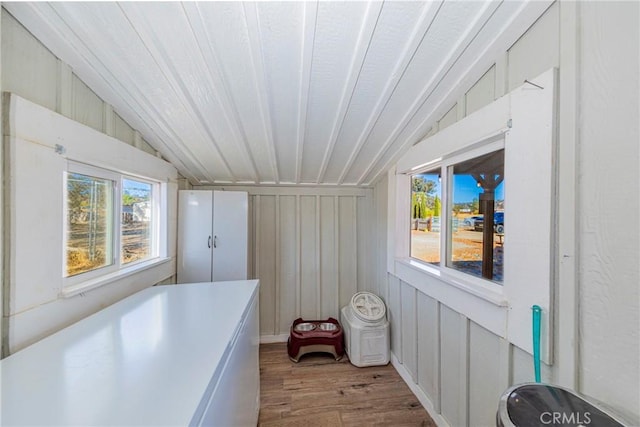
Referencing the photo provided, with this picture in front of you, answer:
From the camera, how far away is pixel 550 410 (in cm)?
78

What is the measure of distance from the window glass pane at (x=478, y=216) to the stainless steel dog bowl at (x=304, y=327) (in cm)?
175

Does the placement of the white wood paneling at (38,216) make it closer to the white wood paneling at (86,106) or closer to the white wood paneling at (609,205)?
the white wood paneling at (86,106)

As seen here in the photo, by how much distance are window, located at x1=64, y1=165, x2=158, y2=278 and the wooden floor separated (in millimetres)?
1627

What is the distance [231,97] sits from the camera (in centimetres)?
149

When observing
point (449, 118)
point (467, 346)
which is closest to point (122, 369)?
point (467, 346)

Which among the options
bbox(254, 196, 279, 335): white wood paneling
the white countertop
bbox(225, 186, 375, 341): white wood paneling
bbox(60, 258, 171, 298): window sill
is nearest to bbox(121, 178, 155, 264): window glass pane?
bbox(60, 258, 171, 298): window sill

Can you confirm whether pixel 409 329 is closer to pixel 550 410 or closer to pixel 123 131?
pixel 550 410

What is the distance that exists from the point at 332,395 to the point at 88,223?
2.27m

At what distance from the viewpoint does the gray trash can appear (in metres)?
0.74

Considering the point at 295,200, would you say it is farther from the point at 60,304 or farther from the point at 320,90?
the point at 60,304

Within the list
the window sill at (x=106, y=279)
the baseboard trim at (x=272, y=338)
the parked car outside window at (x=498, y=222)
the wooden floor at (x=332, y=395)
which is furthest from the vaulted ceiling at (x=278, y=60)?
the baseboard trim at (x=272, y=338)

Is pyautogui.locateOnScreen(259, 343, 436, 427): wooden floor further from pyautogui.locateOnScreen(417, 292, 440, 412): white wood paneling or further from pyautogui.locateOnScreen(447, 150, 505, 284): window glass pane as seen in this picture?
pyautogui.locateOnScreen(447, 150, 505, 284): window glass pane

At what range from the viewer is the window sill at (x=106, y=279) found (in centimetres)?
126

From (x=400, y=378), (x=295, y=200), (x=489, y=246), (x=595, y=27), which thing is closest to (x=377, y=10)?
(x=595, y=27)
